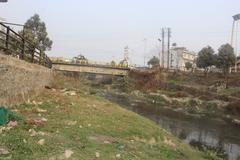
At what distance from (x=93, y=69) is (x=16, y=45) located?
52.8 m

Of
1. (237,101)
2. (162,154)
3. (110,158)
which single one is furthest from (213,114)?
(110,158)

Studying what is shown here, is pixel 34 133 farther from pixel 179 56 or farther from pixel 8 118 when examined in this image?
pixel 179 56

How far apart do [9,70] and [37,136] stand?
490 cm

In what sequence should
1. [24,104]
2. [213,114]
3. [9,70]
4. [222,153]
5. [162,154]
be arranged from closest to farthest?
[162,154] < [9,70] < [24,104] < [222,153] < [213,114]

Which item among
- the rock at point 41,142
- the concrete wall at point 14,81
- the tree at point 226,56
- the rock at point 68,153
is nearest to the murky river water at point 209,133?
the concrete wall at point 14,81

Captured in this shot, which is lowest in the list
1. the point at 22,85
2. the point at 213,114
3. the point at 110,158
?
the point at 213,114

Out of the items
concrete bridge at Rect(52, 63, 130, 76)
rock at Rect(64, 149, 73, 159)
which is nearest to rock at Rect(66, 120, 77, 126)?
rock at Rect(64, 149, 73, 159)

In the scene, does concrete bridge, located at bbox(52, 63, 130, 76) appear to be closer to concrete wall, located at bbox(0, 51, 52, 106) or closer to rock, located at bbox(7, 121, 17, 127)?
concrete wall, located at bbox(0, 51, 52, 106)

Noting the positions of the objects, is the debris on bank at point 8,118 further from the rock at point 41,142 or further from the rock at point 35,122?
the rock at point 41,142

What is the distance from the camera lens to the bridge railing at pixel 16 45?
51.7 ft

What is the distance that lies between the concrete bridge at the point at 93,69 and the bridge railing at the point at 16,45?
139ft

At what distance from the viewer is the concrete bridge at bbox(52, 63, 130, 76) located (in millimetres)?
70169

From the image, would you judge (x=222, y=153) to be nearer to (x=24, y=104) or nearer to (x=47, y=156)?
(x=24, y=104)

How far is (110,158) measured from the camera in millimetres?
10195
